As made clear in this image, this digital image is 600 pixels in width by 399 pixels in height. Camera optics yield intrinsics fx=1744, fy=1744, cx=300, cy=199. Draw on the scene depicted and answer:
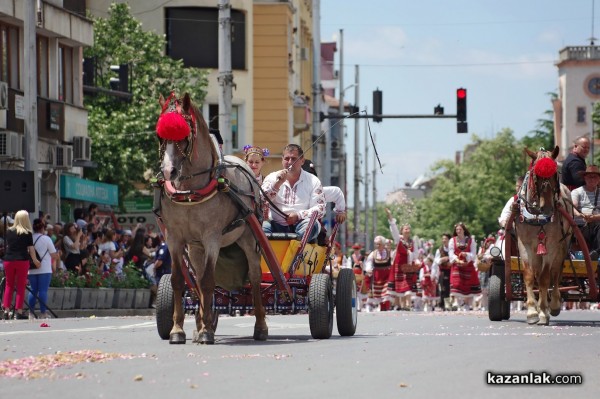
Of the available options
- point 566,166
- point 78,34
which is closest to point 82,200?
point 78,34

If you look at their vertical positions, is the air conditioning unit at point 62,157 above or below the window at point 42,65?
below

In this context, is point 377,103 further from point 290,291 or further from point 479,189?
point 479,189

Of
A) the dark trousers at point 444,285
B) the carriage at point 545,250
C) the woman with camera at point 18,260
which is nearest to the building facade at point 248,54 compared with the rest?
the dark trousers at point 444,285

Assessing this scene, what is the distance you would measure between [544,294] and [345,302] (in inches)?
179

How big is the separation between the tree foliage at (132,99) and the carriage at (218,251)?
40.1 metres

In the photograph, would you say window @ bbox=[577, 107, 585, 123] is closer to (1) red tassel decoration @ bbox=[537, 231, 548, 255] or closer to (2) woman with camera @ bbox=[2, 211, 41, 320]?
(2) woman with camera @ bbox=[2, 211, 41, 320]

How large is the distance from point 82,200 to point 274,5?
857 inches

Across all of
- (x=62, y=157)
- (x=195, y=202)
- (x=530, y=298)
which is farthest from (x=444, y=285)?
(x=195, y=202)

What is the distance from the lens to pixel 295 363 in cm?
1427

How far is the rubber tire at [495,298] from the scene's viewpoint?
24080 millimetres

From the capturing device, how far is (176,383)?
12305 millimetres

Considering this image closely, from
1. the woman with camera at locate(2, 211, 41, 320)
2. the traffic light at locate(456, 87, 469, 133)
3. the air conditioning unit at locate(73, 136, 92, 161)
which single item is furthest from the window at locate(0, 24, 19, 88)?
the woman with camera at locate(2, 211, 41, 320)

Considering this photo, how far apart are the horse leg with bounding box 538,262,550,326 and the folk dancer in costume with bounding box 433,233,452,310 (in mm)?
22417

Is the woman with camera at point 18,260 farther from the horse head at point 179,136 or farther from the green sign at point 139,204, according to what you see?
the green sign at point 139,204
